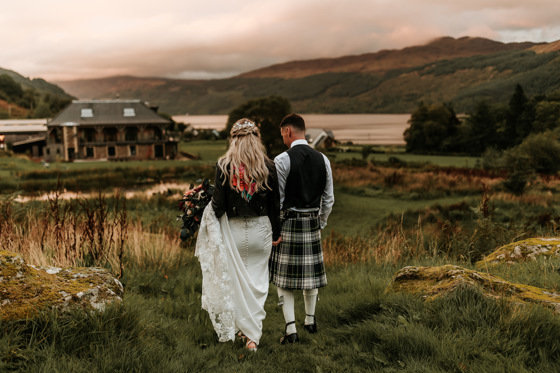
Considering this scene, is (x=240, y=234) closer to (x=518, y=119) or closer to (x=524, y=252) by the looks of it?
(x=524, y=252)

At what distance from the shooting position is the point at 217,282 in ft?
15.2

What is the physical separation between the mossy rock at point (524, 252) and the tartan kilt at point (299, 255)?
2.83 metres

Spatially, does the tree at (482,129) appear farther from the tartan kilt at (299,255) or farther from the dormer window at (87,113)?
the tartan kilt at (299,255)

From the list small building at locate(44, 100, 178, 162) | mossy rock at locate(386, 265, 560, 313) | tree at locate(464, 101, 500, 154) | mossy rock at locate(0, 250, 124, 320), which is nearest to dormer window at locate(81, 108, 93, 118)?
small building at locate(44, 100, 178, 162)

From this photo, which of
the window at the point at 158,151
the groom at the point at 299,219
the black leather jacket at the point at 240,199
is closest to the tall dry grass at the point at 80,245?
the black leather jacket at the point at 240,199

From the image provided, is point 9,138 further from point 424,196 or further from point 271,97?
point 424,196

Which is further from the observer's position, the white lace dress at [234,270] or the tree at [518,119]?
the tree at [518,119]

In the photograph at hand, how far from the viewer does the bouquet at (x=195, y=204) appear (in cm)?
487

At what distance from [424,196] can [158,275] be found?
1003 inches

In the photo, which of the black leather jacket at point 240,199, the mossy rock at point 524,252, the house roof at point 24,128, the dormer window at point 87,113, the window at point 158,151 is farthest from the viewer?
the house roof at point 24,128

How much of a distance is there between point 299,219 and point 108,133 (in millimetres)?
63213

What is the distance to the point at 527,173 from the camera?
27.0 m

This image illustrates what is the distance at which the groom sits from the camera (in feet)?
15.8

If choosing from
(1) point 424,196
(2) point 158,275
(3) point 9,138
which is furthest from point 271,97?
(3) point 9,138
